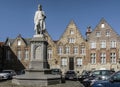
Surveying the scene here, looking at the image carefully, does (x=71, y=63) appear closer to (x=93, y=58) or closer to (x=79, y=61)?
(x=79, y=61)

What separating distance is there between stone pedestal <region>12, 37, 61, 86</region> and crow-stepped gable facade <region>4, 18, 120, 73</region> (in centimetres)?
4000

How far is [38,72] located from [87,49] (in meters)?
42.0

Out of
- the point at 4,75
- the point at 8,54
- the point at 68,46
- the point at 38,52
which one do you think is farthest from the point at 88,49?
the point at 38,52

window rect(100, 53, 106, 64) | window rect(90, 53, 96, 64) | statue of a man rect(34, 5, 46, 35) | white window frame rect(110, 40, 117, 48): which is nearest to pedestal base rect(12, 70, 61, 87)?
statue of a man rect(34, 5, 46, 35)

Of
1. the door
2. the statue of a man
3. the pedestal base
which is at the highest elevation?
the statue of a man

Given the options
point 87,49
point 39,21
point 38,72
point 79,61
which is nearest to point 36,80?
point 38,72

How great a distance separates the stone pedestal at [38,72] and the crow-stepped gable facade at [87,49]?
131ft

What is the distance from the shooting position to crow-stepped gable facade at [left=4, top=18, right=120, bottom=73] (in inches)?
2552

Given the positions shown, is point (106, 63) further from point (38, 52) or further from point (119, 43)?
point (38, 52)

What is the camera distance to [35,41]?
25859mm

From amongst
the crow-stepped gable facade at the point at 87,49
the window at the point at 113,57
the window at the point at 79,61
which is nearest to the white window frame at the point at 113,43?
the crow-stepped gable facade at the point at 87,49

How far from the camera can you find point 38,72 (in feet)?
81.4

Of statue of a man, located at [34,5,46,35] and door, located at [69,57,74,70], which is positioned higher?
statue of a man, located at [34,5,46,35]

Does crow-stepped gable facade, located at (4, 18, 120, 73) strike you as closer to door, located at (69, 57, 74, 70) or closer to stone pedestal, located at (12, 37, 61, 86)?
door, located at (69, 57, 74, 70)
